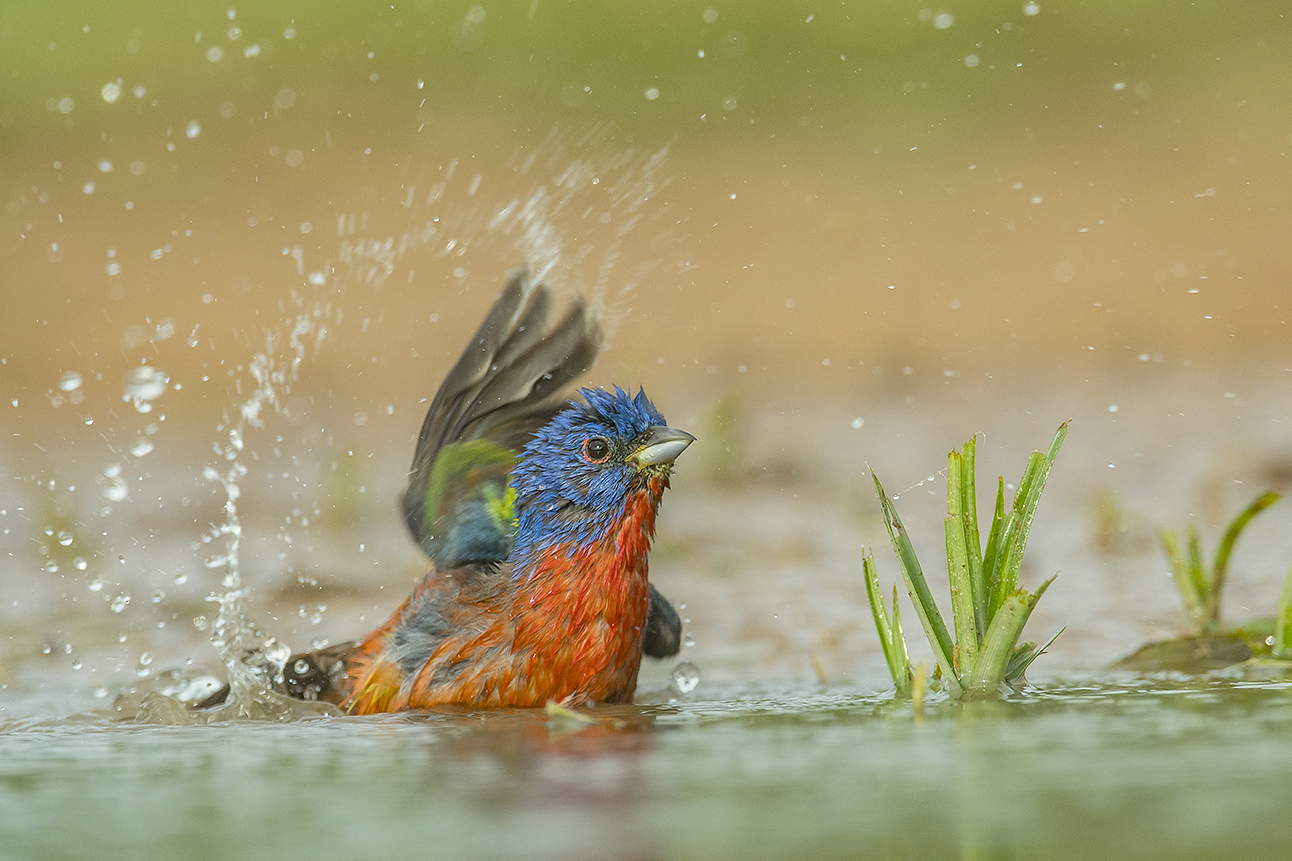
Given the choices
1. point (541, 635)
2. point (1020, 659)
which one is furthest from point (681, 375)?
point (1020, 659)

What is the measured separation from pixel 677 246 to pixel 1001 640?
7.64m

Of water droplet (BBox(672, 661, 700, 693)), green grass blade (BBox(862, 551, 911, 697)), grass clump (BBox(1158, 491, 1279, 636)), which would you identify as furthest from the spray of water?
green grass blade (BBox(862, 551, 911, 697))

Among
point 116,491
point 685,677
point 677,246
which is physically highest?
point 677,246

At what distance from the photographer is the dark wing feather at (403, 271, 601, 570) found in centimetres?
468

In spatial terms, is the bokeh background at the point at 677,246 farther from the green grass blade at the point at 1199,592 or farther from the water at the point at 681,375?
the green grass blade at the point at 1199,592

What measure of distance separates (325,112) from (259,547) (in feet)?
18.6

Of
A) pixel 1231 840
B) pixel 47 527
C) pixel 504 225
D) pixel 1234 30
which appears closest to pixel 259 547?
pixel 47 527

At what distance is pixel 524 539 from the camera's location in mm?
4391

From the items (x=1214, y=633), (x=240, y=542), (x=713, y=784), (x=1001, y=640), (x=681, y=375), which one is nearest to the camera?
(x=713, y=784)

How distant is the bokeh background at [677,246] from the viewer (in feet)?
24.0

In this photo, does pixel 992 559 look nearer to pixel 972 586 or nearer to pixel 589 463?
pixel 972 586

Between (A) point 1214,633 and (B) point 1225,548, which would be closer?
(A) point 1214,633

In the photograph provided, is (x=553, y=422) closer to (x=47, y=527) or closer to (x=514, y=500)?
(x=514, y=500)

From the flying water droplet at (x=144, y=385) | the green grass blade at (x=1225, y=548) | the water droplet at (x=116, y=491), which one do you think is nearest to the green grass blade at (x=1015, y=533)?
the green grass blade at (x=1225, y=548)
